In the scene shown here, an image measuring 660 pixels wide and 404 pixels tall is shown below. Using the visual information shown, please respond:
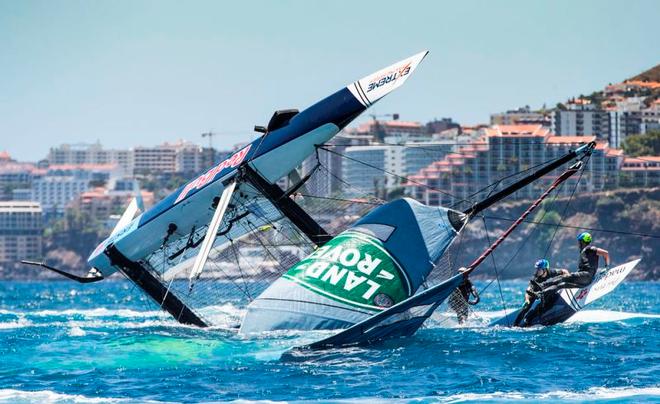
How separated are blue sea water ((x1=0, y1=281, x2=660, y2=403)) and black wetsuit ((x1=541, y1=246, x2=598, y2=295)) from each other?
30.6 inches

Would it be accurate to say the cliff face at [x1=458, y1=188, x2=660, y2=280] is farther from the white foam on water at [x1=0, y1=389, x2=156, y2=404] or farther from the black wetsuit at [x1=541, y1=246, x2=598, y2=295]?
the white foam on water at [x1=0, y1=389, x2=156, y2=404]

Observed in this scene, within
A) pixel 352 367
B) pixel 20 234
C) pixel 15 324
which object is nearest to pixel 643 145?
pixel 20 234

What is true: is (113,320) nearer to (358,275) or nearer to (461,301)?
(461,301)

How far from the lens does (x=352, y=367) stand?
60.4ft

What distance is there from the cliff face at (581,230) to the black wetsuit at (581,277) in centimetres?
8948

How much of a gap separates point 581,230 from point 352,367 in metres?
104

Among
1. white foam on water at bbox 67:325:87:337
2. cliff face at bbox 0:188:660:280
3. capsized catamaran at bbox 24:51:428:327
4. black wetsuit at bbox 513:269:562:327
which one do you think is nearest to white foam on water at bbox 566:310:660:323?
black wetsuit at bbox 513:269:562:327

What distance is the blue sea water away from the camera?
1653 cm

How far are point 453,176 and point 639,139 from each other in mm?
22455

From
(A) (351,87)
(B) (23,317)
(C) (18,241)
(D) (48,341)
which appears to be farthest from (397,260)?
(C) (18,241)

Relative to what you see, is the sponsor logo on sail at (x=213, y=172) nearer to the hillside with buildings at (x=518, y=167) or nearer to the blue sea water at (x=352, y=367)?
the blue sea water at (x=352, y=367)

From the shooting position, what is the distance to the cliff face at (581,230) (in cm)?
11675

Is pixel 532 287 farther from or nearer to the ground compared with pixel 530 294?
farther from the ground

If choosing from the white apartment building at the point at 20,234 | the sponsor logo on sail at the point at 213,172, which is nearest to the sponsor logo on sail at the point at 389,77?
the sponsor logo on sail at the point at 213,172
